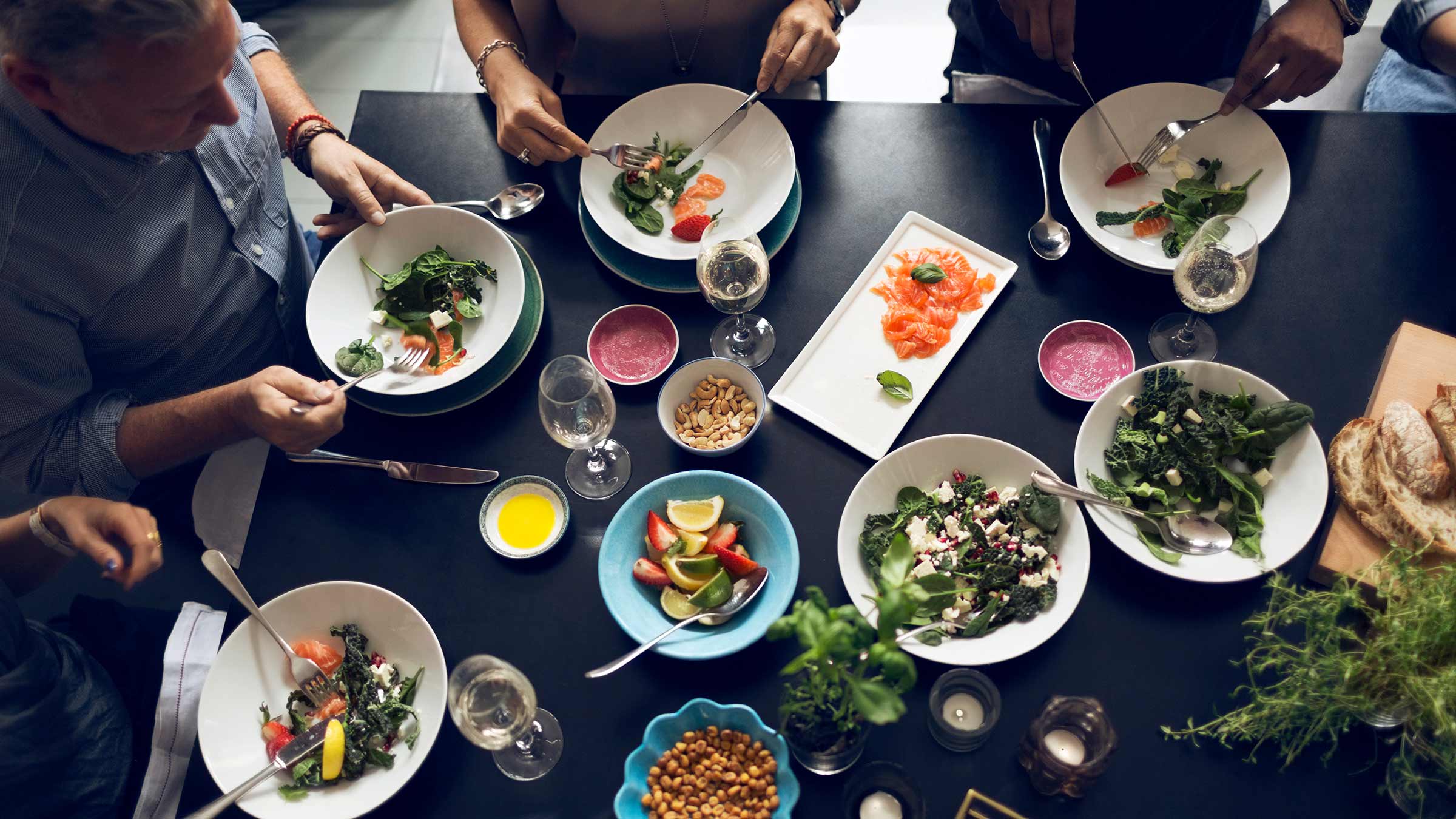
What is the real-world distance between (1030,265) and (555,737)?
143 cm

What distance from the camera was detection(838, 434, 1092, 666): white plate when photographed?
1.51 meters

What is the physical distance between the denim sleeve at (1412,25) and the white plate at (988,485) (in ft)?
4.91

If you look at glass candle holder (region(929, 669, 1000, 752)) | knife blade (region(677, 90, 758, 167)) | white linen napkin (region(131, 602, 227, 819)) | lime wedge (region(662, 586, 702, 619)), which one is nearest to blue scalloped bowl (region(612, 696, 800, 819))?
lime wedge (region(662, 586, 702, 619))

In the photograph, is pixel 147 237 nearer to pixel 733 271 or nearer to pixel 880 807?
pixel 733 271

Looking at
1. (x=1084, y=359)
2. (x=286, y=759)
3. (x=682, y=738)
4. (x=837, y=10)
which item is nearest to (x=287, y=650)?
(x=286, y=759)

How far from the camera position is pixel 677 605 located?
1.61m

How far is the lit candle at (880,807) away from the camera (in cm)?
148

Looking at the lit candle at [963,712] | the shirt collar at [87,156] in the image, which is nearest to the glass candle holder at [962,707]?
the lit candle at [963,712]

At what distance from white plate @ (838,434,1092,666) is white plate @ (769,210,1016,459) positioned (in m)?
0.09

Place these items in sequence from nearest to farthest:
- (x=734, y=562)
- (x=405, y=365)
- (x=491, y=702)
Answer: (x=491, y=702), (x=734, y=562), (x=405, y=365)

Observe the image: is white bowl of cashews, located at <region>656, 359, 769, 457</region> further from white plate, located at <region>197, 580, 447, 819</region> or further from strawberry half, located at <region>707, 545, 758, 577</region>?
white plate, located at <region>197, 580, 447, 819</region>

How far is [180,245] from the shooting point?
1714 millimetres

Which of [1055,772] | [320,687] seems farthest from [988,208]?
[320,687]

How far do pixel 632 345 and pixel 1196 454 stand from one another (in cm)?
119
